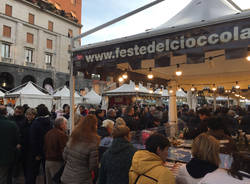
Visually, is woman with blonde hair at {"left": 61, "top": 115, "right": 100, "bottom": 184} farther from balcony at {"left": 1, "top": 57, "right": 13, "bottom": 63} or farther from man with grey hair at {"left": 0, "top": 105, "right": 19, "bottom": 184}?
balcony at {"left": 1, "top": 57, "right": 13, "bottom": 63}

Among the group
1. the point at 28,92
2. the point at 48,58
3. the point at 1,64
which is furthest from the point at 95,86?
the point at 28,92

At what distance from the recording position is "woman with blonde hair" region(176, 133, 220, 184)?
6.63 ft

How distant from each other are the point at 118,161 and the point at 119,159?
28 millimetres

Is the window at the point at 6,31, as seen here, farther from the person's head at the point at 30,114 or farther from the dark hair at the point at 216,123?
the dark hair at the point at 216,123

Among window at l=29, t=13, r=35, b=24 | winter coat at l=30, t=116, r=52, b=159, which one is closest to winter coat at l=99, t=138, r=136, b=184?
winter coat at l=30, t=116, r=52, b=159

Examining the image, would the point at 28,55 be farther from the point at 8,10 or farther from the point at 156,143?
the point at 156,143

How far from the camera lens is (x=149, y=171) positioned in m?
1.98

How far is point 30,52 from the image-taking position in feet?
99.5

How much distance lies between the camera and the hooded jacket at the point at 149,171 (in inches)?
75.2

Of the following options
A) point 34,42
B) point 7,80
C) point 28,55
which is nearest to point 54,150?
point 7,80

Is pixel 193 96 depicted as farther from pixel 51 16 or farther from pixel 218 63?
pixel 51 16

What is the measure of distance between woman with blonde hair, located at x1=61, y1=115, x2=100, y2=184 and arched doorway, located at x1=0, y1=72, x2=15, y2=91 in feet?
89.8

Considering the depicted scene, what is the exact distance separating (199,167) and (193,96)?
14.4m

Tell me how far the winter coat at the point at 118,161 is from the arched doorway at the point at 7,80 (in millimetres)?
28243
